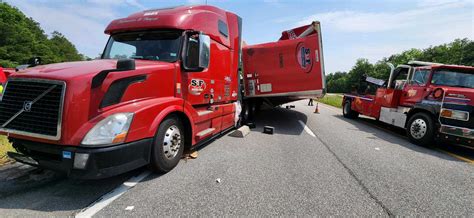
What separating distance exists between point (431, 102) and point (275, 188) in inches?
220

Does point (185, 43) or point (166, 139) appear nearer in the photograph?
point (166, 139)

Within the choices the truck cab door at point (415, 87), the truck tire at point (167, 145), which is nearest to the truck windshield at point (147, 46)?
the truck tire at point (167, 145)

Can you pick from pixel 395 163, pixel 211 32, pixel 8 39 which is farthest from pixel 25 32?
pixel 395 163

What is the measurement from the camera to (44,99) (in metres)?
3.13

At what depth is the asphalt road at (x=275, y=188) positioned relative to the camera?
3.04 meters

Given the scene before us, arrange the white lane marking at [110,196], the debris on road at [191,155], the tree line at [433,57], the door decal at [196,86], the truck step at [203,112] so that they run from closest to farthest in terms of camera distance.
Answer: the white lane marking at [110,196], the door decal at [196,86], the debris on road at [191,155], the truck step at [203,112], the tree line at [433,57]

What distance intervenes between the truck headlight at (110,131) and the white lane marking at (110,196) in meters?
0.70

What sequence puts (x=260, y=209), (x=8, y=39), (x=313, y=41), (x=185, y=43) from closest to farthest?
(x=260, y=209), (x=185, y=43), (x=313, y=41), (x=8, y=39)

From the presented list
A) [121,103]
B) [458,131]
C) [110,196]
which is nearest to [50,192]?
[110,196]

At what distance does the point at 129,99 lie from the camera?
348 cm

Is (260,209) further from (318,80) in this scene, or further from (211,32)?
(318,80)

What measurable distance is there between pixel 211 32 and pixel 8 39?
62099 millimetres

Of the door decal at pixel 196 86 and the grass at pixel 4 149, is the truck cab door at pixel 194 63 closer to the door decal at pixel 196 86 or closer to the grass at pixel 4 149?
the door decal at pixel 196 86

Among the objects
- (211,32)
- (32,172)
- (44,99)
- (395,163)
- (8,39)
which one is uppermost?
(8,39)
